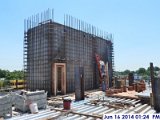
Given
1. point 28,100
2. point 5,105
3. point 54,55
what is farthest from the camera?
point 54,55

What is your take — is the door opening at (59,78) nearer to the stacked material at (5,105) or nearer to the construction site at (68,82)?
the construction site at (68,82)

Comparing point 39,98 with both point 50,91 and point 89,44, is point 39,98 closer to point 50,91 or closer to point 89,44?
point 50,91

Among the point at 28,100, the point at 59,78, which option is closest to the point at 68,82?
the point at 59,78

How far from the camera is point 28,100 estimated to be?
12.0 meters

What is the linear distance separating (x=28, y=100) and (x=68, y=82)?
33.3 feet

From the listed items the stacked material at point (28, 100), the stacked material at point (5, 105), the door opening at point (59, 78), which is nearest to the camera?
the stacked material at point (5, 105)

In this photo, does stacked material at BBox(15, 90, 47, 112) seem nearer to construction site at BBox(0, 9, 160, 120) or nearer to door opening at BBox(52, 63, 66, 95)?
construction site at BBox(0, 9, 160, 120)

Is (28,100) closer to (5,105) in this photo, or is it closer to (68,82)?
(5,105)

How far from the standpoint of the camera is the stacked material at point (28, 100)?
11883 millimetres

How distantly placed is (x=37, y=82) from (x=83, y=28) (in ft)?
30.0

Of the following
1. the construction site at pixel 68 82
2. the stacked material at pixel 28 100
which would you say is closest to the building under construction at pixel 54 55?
the construction site at pixel 68 82

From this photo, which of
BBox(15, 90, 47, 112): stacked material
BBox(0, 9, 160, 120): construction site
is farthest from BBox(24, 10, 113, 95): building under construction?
BBox(15, 90, 47, 112): stacked material

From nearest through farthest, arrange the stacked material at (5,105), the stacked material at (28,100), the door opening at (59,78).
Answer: the stacked material at (5,105)
the stacked material at (28,100)
the door opening at (59,78)

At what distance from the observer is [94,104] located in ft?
46.0
